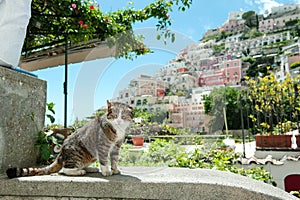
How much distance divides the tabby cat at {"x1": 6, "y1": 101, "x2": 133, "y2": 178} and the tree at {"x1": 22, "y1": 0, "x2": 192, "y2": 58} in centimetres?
182

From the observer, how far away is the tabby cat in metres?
1.13

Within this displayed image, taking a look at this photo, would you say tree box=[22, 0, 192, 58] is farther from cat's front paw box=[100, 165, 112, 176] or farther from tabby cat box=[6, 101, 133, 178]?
cat's front paw box=[100, 165, 112, 176]

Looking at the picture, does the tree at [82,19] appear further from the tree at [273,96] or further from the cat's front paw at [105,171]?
the tree at [273,96]

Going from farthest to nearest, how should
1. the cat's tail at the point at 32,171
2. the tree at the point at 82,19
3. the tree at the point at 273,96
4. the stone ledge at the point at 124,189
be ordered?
1. the tree at the point at 273,96
2. the tree at the point at 82,19
3. the cat's tail at the point at 32,171
4. the stone ledge at the point at 124,189

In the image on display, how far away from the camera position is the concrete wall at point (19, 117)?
50.1 inches

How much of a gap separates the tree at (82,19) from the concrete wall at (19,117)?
1.51 meters

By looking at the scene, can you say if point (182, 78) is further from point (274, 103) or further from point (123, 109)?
point (274, 103)

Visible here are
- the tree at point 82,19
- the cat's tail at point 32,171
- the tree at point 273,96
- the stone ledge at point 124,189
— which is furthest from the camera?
the tree at point 273,96

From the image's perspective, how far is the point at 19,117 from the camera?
1.37m

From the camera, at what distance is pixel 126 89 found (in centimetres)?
124

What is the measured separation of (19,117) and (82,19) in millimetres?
2154

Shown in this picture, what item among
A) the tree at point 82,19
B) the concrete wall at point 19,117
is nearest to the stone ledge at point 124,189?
the concrete wall at point 19,117

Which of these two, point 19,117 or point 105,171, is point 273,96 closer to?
point 105,171

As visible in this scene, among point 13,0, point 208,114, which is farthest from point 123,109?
point 13,0
